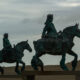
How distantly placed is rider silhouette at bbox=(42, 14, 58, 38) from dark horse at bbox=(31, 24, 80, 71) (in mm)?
185

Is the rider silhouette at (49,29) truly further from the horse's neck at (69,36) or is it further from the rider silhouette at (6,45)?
the rider silhouette at (6,45)

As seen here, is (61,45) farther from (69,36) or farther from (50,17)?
(50,17)

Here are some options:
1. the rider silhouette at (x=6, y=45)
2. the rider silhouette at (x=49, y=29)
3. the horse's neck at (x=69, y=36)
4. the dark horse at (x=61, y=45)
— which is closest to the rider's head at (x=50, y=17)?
the rider silhouette at (x=49, y=29)

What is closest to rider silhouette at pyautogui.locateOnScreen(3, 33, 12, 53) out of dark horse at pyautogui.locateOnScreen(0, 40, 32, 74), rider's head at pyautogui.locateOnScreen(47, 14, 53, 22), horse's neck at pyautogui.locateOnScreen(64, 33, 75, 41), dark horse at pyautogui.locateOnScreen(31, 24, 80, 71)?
dark horse at pyautogui.locateOnScreen(0, 40, 32, 74)

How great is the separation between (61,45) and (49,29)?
89 cm

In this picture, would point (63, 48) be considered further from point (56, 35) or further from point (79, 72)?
point (79, 72)

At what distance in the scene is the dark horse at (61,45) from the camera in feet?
72.3

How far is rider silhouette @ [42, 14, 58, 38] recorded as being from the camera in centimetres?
2228

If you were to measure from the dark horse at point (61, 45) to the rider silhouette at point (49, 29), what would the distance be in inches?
7.3

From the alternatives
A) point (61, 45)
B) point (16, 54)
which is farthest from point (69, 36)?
point (16, 54)

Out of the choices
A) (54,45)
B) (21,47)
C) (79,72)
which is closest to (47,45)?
(54,45)

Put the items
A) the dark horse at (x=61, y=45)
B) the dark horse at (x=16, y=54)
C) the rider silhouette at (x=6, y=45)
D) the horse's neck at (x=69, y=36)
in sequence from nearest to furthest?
the dark horse at (x=61, y=45) → the horse's neck at (x=69, y=36) → the rider silhouette at (x=6, y=45) → the dark horse at (x=16, y=54)

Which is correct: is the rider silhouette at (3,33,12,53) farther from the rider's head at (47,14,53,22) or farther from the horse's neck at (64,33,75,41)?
the horse's neck at (64,33,75,41)

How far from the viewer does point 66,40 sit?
22141 millimetres
